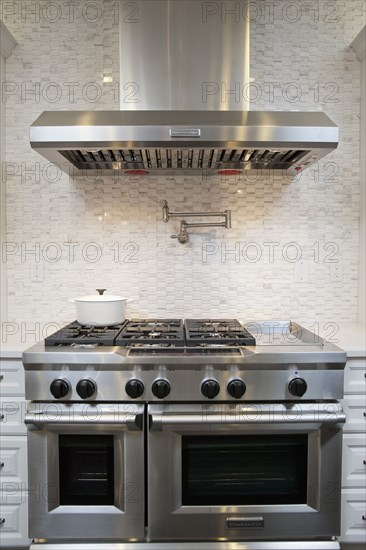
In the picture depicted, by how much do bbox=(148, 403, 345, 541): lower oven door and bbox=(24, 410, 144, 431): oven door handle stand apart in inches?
3.0

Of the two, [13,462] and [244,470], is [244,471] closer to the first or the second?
[244,470]

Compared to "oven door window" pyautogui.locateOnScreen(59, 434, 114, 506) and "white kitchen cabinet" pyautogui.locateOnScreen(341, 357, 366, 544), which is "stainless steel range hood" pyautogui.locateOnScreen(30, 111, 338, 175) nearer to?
"white kitchen cabinet" pyautogui.locateOnScreen(341, 357, 366, 544)

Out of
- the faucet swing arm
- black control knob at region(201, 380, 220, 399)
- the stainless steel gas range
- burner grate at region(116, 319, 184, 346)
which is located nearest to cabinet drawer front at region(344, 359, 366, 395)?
the stainless steel gas range

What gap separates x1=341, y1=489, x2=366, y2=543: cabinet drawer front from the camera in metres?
1.74

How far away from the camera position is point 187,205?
2.32m

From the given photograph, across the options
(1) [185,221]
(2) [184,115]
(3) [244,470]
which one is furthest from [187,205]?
(3) [244,470]

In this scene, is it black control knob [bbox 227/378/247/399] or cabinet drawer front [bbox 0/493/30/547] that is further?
cabinet drawer front [bbox 0/493/30/547]

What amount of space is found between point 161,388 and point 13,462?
0.70m

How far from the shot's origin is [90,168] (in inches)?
86.7

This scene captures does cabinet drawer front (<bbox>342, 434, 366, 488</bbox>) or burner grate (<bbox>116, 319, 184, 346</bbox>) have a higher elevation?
burner grate (<bbox>116, 319, 184, 346</bbox>)

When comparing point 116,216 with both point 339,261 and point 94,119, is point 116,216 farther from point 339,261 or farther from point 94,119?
point 339,261

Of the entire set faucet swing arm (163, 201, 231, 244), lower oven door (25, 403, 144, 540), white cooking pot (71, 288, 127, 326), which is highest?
faucet swing arm (163, 201, 231, 244)

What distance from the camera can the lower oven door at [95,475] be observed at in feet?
5.30

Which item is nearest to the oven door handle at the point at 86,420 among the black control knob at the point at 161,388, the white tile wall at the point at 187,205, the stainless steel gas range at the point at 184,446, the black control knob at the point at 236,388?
the stainless steel gas range at the point at 184,446
